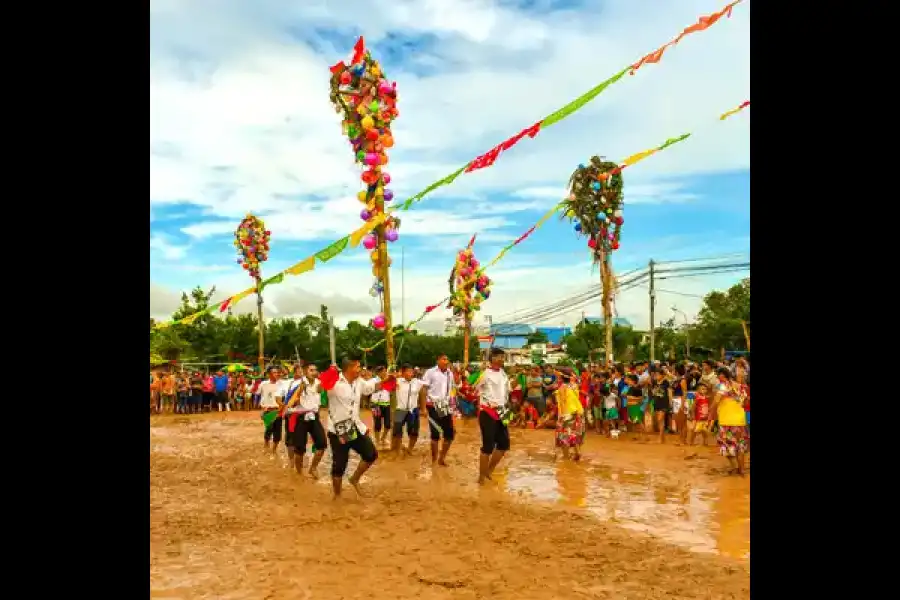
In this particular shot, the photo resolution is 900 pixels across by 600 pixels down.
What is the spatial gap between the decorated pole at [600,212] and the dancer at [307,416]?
10286mm

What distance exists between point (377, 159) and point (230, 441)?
305 inches

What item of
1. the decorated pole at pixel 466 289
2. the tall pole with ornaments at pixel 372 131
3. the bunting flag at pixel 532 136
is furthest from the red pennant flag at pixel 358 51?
the decorated pole at pixel 466 289

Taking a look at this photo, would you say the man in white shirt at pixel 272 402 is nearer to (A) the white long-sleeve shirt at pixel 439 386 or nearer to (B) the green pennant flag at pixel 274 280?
(A) the white long-sleeve shirt at pixel 439 386

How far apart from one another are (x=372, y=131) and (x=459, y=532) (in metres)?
8.41

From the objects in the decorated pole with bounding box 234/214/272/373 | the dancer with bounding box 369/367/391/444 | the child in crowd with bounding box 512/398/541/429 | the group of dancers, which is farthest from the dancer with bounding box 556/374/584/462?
the decorated pole with bounding box 234/214/272/373

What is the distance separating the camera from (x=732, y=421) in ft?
32.5

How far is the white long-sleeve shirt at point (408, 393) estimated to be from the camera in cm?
1258

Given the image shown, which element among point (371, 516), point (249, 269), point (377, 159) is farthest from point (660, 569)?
point (249, 269)

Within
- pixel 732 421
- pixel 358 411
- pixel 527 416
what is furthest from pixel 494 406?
pixel 527 416

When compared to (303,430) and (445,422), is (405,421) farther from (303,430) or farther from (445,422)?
(303,430)

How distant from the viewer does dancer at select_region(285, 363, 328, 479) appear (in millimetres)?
10422
